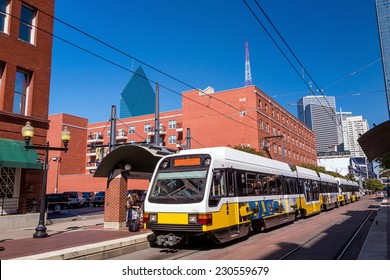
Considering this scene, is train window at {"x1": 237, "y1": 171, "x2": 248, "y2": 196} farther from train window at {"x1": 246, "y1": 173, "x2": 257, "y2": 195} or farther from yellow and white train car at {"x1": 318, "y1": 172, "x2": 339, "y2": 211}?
yellow and white train car at {"x1": 318, "y1": 172, "x2": 339, "y2": 211}

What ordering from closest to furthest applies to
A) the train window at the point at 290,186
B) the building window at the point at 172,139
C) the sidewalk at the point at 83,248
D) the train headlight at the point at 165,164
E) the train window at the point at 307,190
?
the sidewalk at the point at 83,248 < the train headlight at the point at 165,164 < the train window at the point at 290,186 < the train window at the point at 307,190 < the building window at the point at 172,139

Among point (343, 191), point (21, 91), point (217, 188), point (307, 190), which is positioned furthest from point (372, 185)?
point (217, 188)

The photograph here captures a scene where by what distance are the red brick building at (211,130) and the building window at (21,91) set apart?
2410cm

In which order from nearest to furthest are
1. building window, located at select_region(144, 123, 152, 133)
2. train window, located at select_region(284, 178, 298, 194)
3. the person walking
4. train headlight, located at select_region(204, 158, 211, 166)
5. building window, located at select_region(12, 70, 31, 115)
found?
train headlight, located at select_region(204, 158, 211, 166)
the person walking
train window, located at select_region(284, 178, 298, 194)
building window, located at select_region(12, 70, 31, 115)
building window, located at select_region(144, 123, 152, 133)

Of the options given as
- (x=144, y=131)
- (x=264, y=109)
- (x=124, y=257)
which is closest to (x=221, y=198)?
(x=124, y=257)

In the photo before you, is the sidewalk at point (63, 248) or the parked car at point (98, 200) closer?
the sidewalk at point (63, 248)

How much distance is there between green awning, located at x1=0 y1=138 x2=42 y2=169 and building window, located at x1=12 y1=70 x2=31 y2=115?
216cm

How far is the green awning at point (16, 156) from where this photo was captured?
16147 millimetres

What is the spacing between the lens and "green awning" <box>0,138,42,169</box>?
16147 mm

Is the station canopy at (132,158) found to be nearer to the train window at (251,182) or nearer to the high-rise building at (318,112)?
the train window at (251,182)

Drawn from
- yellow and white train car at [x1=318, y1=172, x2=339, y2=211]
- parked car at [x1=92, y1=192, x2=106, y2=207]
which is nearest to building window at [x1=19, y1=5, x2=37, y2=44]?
yellow and white train car at [x1=318, y1=172, x2=339, y2=211]

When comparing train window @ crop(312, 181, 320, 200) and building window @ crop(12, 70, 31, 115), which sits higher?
building window @ crop(12, 70, 31, 115)

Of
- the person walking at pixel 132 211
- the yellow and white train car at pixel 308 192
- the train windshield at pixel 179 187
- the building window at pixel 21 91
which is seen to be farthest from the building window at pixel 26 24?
the yellow and white train car at pixel 308 192

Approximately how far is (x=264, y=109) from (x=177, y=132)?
1961 cm
